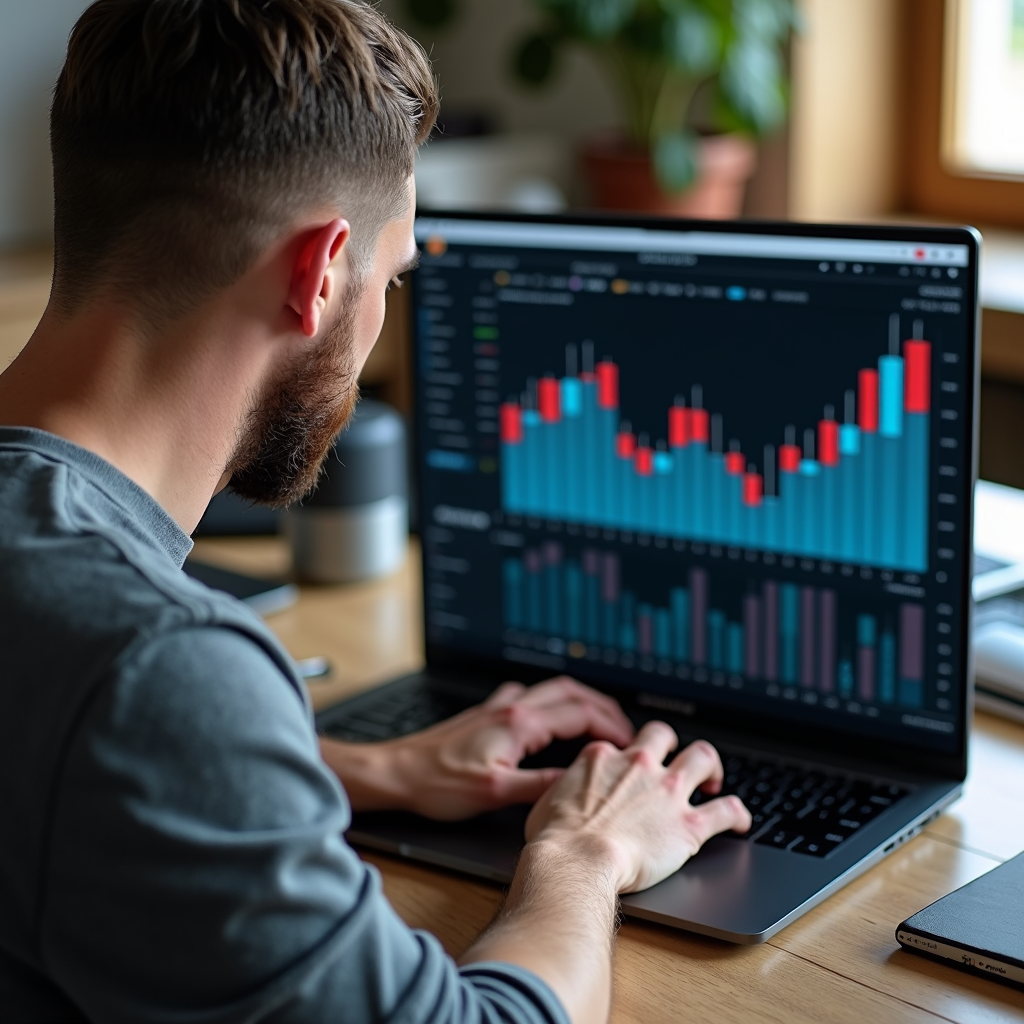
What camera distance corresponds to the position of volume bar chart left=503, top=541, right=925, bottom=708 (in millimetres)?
1153

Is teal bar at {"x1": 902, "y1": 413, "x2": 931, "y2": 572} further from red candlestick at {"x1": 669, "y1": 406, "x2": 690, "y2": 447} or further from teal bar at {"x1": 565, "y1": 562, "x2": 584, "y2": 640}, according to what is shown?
teal bar at {"x1": 565, "y1": 562, "x2": 584, "y2": 640}

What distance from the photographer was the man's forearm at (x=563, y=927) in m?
0.84

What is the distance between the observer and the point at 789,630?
3.93 feet

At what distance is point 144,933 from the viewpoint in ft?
2.22

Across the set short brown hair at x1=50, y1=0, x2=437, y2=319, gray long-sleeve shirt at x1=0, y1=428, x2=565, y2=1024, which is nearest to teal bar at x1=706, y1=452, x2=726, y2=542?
short brown hair at x1=50, y1=0, x2=437, y2=319

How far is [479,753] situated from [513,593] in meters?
0.22

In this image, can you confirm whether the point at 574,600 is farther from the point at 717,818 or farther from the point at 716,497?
the point at 717,818

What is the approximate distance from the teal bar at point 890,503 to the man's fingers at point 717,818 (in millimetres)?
221

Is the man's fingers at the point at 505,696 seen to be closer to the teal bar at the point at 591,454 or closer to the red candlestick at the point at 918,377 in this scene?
the teal bar at the point at 591,454

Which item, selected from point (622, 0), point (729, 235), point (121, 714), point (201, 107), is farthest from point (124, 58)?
point (622, 0)

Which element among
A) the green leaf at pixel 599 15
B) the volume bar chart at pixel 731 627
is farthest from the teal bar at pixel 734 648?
the green leaf at pixel 599 15

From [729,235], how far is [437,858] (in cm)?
53

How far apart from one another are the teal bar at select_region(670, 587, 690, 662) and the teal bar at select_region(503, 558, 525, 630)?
0.52 ft

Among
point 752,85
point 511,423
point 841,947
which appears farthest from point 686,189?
point 841,947
